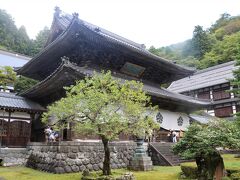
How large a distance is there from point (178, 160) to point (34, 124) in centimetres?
1117

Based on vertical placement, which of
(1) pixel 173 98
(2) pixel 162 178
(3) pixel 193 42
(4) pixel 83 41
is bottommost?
(2) pixel 162 178

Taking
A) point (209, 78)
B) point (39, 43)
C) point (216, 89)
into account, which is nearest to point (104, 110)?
point (216, 89)

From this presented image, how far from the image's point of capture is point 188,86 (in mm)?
46531

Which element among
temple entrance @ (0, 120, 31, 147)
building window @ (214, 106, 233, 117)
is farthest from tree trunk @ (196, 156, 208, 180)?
building window @ (214, 106, 233, 117)

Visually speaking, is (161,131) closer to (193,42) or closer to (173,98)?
(173,98)

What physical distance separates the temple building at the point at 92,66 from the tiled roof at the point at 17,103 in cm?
55

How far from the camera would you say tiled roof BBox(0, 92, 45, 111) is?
1781 cm

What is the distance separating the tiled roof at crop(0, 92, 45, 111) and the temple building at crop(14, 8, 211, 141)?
0.55 meters

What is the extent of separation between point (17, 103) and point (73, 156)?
770cm

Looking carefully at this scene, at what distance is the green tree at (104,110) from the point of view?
33.4 ft

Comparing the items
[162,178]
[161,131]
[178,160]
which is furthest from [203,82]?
[162,178]

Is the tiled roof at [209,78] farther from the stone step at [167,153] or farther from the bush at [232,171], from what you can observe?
the bush at [232,171]

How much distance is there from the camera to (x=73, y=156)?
13469mm

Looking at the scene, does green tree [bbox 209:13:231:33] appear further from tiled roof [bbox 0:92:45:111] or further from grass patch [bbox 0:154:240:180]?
grass patch [bbox 0:154:240:180]
